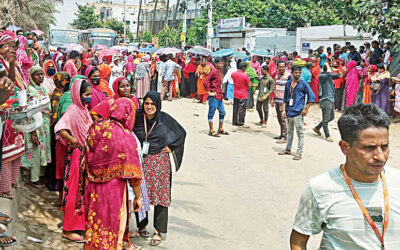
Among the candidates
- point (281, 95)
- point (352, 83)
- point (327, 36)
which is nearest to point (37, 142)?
point (281, 95)

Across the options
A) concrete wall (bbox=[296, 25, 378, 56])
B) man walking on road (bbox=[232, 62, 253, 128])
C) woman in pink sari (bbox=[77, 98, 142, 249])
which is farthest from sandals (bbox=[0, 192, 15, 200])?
concrete wall (bbox=[296, 25, 378, 56])

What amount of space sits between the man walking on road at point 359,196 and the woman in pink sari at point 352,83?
41.5ft

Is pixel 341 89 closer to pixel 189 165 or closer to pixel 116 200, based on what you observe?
pixel 189 165

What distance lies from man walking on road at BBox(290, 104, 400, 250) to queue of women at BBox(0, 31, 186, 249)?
74.7 inches

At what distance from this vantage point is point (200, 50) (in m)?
20.6

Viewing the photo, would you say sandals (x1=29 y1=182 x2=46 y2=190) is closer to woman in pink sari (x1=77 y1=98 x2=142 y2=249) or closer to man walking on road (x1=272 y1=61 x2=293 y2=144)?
woman in pink sari (x1=77 y1=98 x2=142 y2=249)

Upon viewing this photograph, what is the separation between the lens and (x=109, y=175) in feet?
12.9

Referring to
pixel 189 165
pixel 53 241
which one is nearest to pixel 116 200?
pixel 53 241

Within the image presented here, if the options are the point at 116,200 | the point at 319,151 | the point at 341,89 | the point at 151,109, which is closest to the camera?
the point at 116,200

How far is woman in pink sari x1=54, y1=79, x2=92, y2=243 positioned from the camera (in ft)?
16.8

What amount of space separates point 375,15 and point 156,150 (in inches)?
371

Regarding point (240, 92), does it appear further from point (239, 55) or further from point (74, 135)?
point (239, 55)

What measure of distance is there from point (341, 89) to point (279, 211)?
388 inches

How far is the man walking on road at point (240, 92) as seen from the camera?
12.0 m
